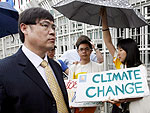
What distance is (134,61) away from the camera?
174 cm

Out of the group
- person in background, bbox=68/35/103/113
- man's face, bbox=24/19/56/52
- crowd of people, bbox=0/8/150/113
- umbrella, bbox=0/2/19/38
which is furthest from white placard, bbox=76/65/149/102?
umbrella, bbox=0/2/19/38

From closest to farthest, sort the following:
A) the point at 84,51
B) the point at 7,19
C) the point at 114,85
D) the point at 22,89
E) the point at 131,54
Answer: the point at 22,89 < the point at 114,85 < the point at 131,54 < the point at 84,51 < the point at 7,19

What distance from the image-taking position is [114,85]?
5.09 feet

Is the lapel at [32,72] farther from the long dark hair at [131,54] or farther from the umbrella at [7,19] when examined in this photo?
the umbrella at [7,19]

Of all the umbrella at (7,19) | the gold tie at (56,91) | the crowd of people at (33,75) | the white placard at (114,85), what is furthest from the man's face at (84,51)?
the umbrella at (7,19)

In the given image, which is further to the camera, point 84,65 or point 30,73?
point 84,65

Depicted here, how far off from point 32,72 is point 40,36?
0.95ft

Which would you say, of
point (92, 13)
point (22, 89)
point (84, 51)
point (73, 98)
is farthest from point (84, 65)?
point (22, 89)

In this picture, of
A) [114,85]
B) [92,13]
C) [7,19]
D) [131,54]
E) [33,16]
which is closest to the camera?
[33,16]

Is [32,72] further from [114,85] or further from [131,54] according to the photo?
[131,54]

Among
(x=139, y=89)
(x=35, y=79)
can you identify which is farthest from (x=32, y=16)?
(x=139, y=89)

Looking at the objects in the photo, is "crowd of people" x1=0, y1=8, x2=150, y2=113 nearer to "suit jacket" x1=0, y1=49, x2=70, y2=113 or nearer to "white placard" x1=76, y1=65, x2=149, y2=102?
"suit jacket" x1=0, y1=49, x2=70, y2=113

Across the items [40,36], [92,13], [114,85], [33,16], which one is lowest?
[114,85]

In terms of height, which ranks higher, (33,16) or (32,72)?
(33,16)
